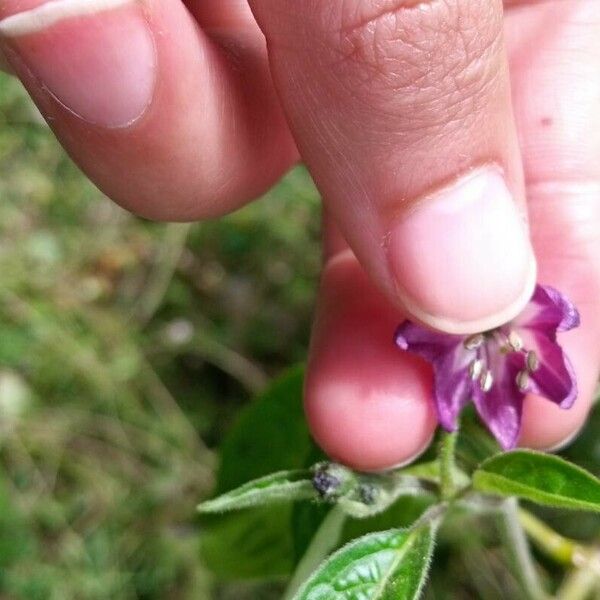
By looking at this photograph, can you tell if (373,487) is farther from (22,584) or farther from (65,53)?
(22,584)

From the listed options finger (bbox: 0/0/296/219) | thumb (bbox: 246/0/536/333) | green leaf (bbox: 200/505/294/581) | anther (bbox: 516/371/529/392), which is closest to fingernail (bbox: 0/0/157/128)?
finger (bbox: 0/0/296/219)

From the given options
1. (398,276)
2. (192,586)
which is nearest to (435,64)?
(398,276)

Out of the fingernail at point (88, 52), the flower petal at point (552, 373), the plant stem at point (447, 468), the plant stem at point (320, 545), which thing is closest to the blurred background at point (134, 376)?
the plant stem at point (320, 545)

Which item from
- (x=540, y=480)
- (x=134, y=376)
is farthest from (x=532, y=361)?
(x=134, y=376)

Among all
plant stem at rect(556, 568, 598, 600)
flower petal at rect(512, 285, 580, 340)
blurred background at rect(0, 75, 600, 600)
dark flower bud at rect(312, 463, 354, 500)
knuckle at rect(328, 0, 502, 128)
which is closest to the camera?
knuckle at rect(328, 0, 502, 128)

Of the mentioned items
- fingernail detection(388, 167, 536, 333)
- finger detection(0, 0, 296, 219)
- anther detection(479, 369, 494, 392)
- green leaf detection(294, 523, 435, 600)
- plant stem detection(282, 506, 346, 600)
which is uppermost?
finger detection(0, 0, 296, 219)

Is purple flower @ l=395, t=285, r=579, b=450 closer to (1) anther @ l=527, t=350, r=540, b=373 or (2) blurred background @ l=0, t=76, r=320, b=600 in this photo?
(1) anther @ l=527, t=350, r=540, b=373

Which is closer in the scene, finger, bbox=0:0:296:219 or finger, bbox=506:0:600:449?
finger, bbox=0:0:296:219
